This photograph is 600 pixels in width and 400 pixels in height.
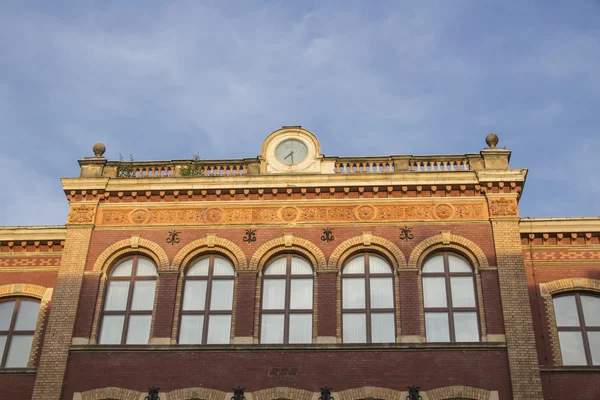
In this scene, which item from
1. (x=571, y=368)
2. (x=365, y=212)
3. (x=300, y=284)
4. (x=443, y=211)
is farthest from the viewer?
(x=365, y=212)

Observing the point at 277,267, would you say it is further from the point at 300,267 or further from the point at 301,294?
the point at 301,294

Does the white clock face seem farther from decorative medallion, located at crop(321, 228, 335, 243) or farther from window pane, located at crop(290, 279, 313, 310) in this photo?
window pane, located at crop(290, 279, 313, 310)

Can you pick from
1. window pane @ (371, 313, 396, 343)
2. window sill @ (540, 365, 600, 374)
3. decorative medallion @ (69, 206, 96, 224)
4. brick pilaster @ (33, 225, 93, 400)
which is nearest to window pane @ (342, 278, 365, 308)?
window pane @ (371, 313, 396, 343)

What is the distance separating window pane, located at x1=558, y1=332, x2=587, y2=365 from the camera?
2069cm

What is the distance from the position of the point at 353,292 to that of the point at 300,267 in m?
1.71

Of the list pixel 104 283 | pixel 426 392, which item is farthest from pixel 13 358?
pixel 426 392

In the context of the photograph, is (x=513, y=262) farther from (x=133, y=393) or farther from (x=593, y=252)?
(x=133, y=393)

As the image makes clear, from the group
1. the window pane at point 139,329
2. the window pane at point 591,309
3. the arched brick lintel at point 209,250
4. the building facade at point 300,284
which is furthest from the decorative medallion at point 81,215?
the window pane at point 591,309

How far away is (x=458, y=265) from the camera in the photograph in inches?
857

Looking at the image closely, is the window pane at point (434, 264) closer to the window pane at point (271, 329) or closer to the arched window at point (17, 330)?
the window pane at point (271, 329)

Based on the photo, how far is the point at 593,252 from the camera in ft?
72.4

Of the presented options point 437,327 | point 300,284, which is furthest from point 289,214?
point 437,327

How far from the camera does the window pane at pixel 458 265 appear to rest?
21672 millimetres

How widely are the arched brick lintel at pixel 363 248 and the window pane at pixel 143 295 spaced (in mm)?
5168
